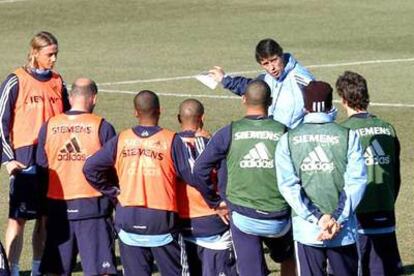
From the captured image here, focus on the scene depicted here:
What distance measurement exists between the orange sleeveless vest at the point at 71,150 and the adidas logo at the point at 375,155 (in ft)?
7.63

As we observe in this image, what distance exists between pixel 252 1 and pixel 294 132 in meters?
30.5

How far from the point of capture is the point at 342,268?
1098cm

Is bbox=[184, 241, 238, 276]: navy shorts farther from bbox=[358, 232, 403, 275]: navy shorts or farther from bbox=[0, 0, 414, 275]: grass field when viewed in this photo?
bbox=[0, 0, 414, 275]: grass field

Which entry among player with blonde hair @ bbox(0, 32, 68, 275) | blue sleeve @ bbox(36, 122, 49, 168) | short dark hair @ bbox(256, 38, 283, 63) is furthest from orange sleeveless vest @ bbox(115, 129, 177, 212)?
short dark hair @ bbox(256, 38, 283, 63)

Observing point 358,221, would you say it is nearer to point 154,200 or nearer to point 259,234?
point 259,234

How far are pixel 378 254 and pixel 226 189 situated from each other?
56.0 inches

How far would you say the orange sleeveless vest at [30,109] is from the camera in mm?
13336

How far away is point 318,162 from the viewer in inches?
426

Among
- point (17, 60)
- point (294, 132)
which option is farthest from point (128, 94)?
point (294, 132)

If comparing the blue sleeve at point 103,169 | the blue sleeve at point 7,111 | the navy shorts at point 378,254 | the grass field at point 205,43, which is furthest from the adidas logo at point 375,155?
the grass field at point 205,43

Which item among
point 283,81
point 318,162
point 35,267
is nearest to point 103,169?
point 35,267

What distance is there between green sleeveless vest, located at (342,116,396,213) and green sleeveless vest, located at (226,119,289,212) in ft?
2.39

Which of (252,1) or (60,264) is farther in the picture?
(252,1)

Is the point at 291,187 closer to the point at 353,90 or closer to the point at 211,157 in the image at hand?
the point at 211,157
